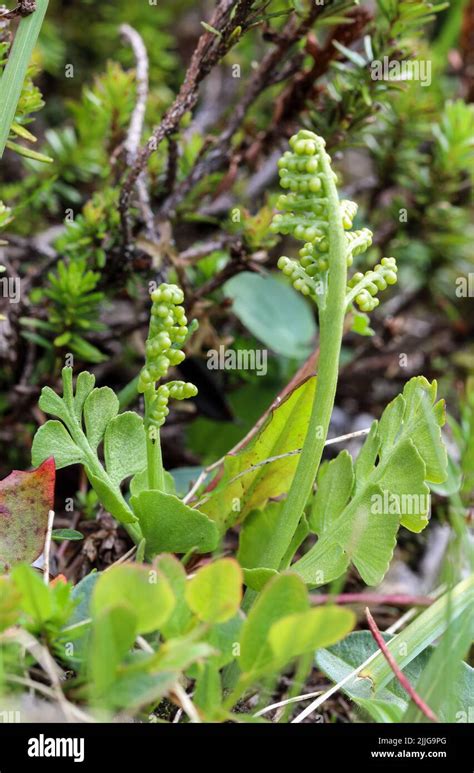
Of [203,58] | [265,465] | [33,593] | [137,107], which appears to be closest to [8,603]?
[33,593]

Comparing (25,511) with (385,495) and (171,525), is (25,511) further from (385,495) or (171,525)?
(385,495)

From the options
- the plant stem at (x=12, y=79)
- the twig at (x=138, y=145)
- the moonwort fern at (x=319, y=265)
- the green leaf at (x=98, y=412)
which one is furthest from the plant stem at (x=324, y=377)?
the twig at (x=138, y=145)

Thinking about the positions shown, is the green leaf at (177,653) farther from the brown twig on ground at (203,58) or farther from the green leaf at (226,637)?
the brown twig on ground at (203,58)

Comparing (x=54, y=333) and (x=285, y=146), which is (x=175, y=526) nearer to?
(x=54, y=333)

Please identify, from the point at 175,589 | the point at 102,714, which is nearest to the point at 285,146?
the point at 175,589

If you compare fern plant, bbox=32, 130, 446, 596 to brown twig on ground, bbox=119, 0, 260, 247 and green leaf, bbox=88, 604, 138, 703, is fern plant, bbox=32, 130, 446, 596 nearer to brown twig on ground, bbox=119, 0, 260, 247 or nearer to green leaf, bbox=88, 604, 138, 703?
green leaf, bbox=88, 604, 138, 703

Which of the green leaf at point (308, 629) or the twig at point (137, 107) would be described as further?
the twig at point (137, 107)

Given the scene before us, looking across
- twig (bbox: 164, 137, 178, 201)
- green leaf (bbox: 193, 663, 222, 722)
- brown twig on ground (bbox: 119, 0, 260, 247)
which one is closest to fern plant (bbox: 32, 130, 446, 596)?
green leaf (bbox: 193, 663, 222, 722)
